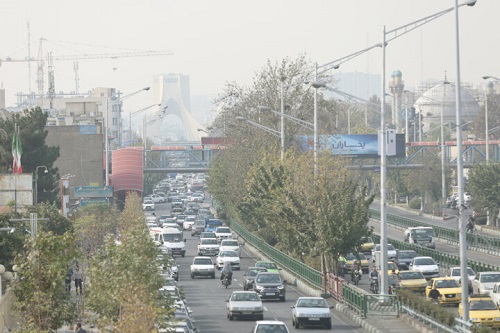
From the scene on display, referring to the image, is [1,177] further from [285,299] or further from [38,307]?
[38,307]

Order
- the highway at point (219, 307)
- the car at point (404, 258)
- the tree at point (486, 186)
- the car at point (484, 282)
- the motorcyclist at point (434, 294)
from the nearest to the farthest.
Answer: the highway at point (219, 307) < the motorcyclist at point (434, 294) < the car at point (484, 282) < the car at point (404, 258) < the tree at point (486, 186)

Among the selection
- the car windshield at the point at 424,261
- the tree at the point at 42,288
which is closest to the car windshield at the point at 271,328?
the tree at the point at 42,288

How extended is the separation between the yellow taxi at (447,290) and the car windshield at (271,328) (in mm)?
14450

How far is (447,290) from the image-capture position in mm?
54062

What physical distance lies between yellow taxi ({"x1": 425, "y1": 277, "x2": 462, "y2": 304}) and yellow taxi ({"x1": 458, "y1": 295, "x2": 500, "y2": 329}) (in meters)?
7.07

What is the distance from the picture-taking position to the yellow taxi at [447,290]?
5362 cm

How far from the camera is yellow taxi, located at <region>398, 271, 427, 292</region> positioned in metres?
58.6

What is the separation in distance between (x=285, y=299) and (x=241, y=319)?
8.86 meters

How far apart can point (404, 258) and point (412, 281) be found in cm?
1292

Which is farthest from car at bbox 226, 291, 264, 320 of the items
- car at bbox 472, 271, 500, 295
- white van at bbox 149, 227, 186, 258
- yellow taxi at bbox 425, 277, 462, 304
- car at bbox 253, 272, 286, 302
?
white van at bbox 149, 227, 186, 258

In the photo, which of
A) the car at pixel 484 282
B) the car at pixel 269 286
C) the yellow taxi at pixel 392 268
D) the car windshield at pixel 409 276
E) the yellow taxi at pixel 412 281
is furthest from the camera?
the yellow taxi at pixel 392 268

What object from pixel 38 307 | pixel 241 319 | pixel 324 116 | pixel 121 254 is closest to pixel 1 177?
pixel 241 319

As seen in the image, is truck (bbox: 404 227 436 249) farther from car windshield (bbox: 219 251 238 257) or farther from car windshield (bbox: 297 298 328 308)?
car windshield (bbox: 297 298 328 308)

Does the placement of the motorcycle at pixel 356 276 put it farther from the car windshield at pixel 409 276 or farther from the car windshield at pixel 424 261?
the car windshield at pixel 409 276
